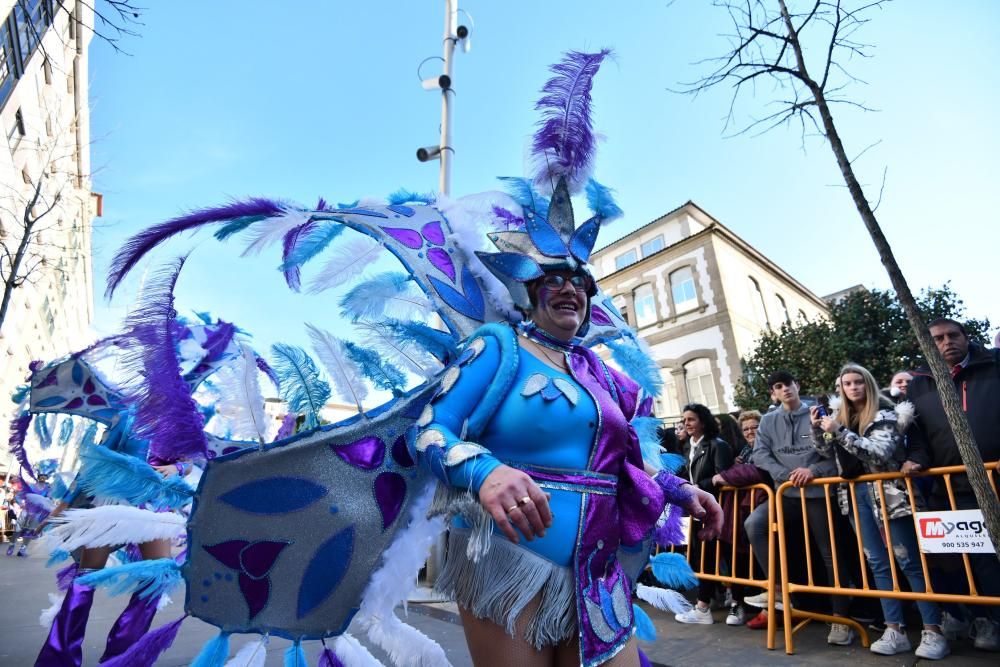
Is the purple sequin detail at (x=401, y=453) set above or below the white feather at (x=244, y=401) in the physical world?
below

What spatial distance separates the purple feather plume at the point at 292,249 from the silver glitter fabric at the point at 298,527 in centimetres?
50

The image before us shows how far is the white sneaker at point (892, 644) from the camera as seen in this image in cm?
313

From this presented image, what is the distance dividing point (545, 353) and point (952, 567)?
2.89m

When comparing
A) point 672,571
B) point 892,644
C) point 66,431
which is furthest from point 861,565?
point 66,431

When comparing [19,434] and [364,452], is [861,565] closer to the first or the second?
[364,452]

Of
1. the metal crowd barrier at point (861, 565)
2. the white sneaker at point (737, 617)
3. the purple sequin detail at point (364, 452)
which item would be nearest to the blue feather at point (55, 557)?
the purple sequin detail at point (364, 452)

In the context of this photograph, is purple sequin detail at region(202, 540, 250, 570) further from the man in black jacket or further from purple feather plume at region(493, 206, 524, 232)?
the man in black jacket

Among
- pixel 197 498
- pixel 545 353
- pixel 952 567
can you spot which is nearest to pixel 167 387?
pixel 197 498

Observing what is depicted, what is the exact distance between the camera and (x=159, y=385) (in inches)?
56.1

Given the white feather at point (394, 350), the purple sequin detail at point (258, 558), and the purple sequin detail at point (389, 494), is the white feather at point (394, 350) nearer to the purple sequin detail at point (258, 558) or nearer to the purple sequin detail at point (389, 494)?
the purple sequin detail at point (389, 494)

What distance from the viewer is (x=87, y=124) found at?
75.7 feet

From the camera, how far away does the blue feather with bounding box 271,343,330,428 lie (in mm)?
1549

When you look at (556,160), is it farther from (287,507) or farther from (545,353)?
(287,507)

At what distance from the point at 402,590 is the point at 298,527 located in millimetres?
331
